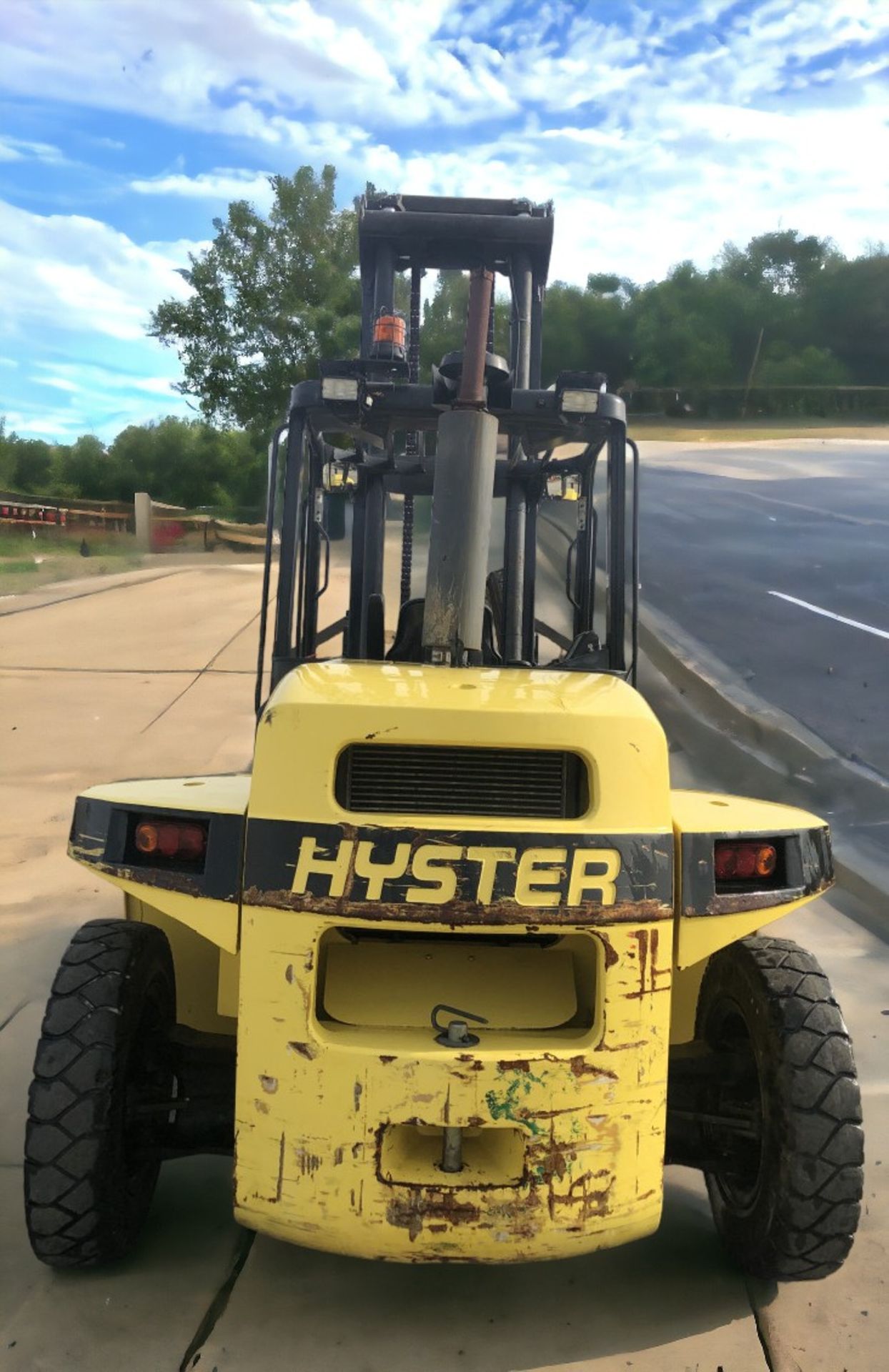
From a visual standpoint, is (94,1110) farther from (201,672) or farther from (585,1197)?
(201,672)

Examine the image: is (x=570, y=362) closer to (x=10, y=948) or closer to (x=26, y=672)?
(x=26, y=672)

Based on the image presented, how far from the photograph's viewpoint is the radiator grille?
8.64ft

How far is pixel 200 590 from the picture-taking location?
16.2 m

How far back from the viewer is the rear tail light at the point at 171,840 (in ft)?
→ 9.26

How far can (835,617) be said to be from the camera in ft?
38.3

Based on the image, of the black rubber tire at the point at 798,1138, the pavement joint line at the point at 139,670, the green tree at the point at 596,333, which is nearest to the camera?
the black rubber tire at the point at 798,1138

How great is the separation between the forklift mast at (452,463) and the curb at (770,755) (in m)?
2.62

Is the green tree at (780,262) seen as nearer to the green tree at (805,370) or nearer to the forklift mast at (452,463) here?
the green tree at (805,370)

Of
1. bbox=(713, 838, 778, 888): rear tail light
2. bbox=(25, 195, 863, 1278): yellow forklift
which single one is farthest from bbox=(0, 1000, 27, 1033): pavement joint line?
bbox=(713, 838, 778, 888): rear tail light

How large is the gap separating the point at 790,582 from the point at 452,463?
37.4ft

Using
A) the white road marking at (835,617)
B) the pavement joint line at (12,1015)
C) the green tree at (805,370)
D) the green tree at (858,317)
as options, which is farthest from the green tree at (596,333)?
the pavement joint line at (12,1015)

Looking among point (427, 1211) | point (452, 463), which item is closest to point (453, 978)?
point (427, 1211)

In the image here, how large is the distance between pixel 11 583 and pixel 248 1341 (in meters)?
18.1

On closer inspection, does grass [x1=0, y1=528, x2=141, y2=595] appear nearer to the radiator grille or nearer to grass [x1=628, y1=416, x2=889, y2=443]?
the radiator grille
